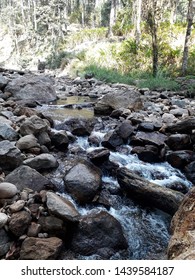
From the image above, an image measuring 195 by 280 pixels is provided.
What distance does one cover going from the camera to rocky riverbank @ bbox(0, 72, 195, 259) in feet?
9.30

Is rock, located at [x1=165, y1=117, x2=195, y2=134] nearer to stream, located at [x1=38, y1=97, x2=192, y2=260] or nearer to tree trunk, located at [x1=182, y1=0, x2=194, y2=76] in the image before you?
stream, located at [x1=38, y1=97, x2=192, y2=260]

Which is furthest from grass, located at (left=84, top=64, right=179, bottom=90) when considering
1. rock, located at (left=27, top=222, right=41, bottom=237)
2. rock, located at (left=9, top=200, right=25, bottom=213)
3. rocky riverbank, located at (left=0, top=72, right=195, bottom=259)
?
rock, located at (left=27, top=222, right=41, bottom=237)

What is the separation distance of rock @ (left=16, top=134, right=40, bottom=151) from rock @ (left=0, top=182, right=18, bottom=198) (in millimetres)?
1141

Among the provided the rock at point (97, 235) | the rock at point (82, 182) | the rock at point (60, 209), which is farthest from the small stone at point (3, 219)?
the rock at point (82, 182)

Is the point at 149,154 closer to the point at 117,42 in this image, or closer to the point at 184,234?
the point at 184,234

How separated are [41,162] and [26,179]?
53 cm

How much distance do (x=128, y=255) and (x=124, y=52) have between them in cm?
1373

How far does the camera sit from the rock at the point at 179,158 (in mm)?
4512

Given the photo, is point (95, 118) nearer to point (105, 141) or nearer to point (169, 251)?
point (105, 141)

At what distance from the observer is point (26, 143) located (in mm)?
4316

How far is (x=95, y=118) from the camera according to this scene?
6.70 meters

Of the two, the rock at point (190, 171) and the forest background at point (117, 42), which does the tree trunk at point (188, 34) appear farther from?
the rock at point (190, 171)

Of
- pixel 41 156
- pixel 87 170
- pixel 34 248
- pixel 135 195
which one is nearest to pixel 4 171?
pixel 41 156

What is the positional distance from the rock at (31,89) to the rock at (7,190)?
4945 millimetres
